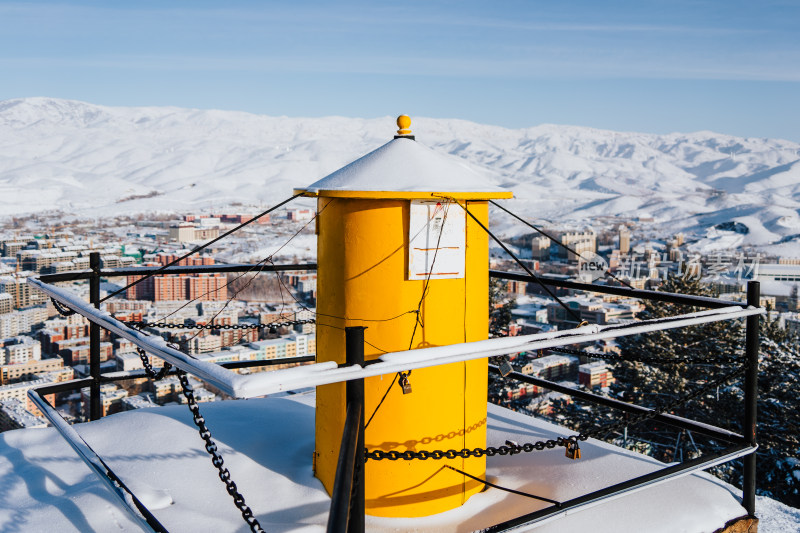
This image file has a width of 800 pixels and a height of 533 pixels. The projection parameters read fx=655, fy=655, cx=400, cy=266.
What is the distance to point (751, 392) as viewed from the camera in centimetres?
305

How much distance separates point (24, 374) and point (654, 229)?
4425cm

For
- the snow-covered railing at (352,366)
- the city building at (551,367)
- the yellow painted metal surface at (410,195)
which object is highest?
the yellow painted metal surface at (410,195)

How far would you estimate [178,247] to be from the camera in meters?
29.7

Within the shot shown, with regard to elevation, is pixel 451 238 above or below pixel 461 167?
below

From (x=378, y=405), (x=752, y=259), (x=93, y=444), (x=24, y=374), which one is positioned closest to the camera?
(x=378, y=405)

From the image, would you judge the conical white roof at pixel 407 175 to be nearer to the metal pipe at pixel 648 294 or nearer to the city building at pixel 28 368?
the metal pipe at pixel 648 294

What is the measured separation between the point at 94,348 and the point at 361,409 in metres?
2.78

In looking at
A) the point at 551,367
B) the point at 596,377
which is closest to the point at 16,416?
the point at 596,377

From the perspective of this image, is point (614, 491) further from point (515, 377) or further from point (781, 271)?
point (781, 271)

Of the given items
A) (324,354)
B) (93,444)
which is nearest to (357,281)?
(324,354)

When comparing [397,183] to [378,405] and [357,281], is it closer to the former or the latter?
[357,281]

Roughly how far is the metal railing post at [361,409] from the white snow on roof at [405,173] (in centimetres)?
106

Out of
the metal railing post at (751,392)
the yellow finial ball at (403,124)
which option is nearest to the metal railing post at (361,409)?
the yellow finial ball at (403,124)

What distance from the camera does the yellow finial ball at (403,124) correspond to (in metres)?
3.18
